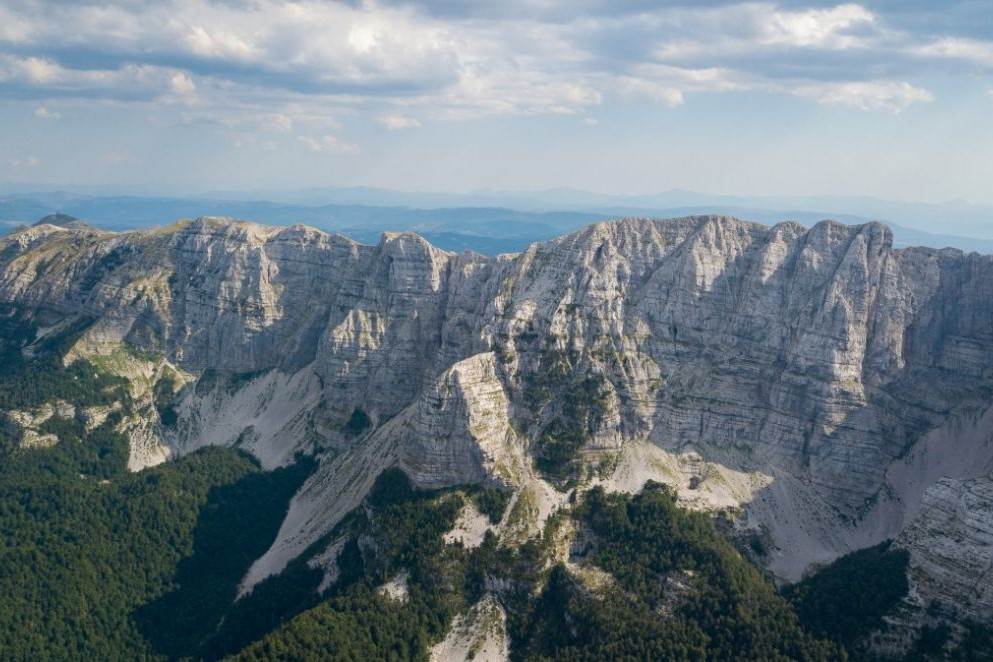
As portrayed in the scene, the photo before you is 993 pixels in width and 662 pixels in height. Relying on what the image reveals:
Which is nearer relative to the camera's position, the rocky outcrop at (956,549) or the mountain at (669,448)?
the rocky outcrop at (956,549)

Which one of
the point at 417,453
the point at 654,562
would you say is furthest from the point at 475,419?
the point at 654,562

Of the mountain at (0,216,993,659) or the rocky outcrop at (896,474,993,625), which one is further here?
the mountain at (0,216,993,659)

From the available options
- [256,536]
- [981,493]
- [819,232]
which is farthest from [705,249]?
[256,536]

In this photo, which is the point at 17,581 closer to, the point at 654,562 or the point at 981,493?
the point at 654,562

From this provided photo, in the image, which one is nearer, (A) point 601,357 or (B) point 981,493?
(B) point 981,493

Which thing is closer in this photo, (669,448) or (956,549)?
(956,549)

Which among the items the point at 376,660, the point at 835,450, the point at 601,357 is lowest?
the point at 376,660

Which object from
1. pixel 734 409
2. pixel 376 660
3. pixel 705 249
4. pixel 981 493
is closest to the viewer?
pixel 981 493

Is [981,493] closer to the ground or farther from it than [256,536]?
farther from it

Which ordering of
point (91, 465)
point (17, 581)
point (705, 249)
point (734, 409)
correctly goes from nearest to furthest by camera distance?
point (17, 581) → point (734, 409) → point (705, 249) → point (91, 465)

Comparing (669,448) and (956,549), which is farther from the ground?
(956,549)
